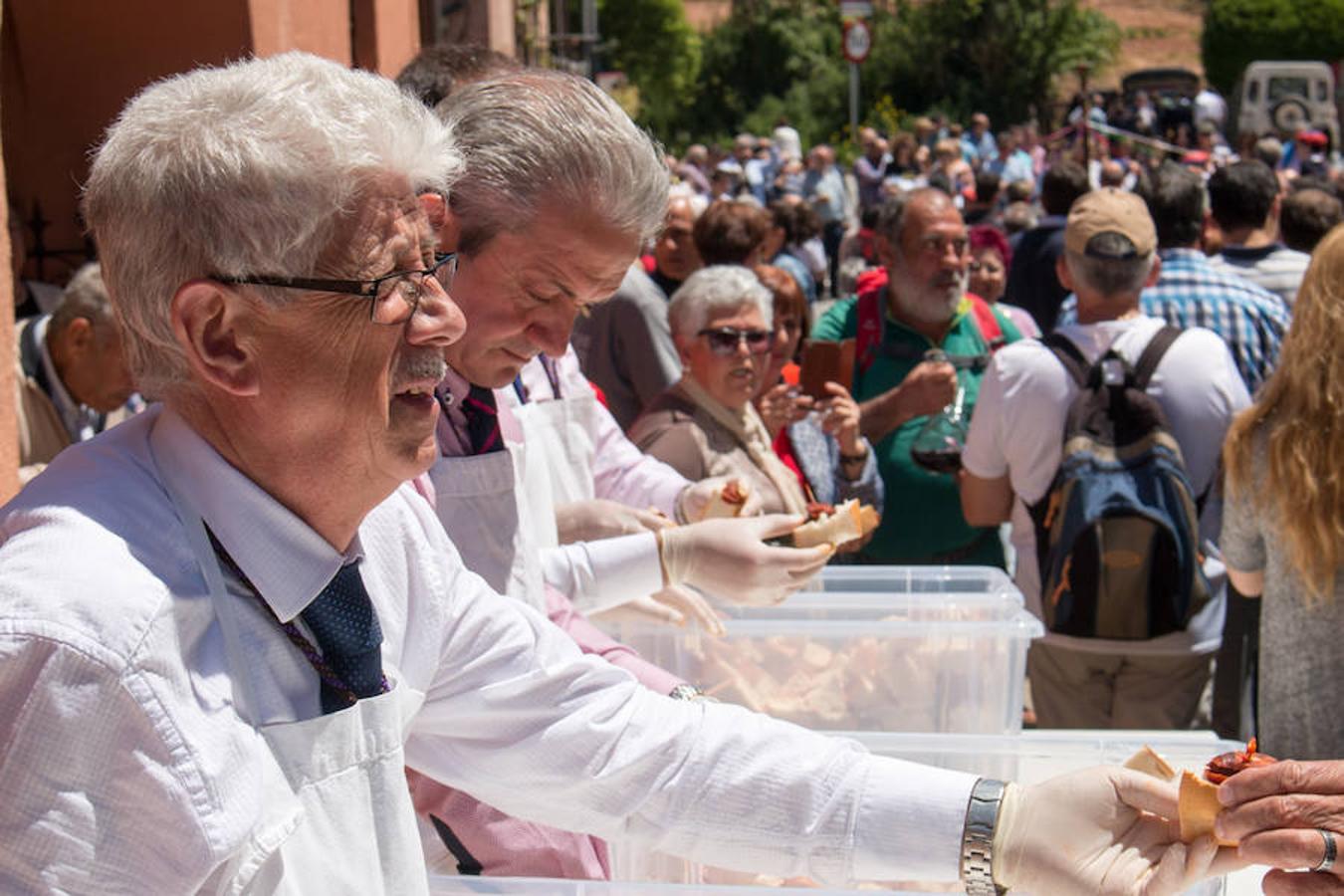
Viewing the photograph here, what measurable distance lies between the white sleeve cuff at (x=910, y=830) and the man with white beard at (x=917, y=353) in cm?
265

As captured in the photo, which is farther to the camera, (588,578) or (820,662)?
(820,662)

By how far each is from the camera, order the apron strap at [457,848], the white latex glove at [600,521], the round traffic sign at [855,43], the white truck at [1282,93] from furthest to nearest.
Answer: the white truck at [1282,93]
the round traffic sign at [855,43]
the white latex glove at [600,521]
the apron strap at [457,848]

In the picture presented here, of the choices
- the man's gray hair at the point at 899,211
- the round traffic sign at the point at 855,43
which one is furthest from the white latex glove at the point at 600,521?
the round traffic sign at the point at 855,43

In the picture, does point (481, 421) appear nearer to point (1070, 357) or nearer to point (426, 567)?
point (426, 567)

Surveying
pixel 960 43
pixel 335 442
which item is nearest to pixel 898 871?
pixel 335 442

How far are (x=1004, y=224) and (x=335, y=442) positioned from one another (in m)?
7.56

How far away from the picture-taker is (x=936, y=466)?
171 inches

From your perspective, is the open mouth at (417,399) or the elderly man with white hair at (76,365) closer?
the open mouth at (417,399)

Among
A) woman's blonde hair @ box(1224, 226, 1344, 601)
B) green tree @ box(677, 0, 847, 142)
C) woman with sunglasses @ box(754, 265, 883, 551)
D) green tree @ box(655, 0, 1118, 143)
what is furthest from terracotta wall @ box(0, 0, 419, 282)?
green tree @ box(677, 0, 847, 142)

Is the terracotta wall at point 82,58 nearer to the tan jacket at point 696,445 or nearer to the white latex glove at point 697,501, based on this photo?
the tan jacket at point 696,445

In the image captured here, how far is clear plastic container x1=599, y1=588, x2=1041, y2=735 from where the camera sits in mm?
2695

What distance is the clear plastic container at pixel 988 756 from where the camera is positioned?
2.14 metres

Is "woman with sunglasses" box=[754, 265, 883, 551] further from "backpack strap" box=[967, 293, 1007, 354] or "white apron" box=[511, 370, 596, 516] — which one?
"white apron" box=[511, 370, 596, 516]

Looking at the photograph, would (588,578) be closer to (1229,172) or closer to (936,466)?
(936,466)
